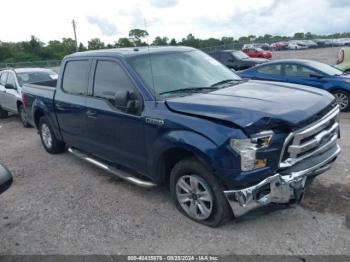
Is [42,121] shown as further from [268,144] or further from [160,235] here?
[268,144]

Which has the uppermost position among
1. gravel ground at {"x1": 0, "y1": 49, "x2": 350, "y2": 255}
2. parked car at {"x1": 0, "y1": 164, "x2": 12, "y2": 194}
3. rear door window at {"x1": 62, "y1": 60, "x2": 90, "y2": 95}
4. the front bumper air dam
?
rear door window at {"x1": 62, "y1": 60, "x2": 90, "y2": 95}

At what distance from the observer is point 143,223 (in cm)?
407

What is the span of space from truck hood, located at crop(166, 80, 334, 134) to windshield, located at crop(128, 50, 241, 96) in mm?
325

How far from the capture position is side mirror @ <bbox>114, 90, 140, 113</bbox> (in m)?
4.14

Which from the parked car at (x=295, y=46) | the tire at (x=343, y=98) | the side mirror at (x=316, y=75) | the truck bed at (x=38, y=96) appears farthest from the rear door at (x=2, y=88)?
the parked car at (x=295, y=46)

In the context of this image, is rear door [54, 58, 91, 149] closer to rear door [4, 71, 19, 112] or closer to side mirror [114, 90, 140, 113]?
side mirror [114, 90, 140, 113]

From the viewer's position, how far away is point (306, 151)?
3.61m

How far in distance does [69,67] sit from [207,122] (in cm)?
330

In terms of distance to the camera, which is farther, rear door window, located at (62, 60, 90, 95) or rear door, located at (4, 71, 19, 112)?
rear door, located at (4, 71, 19, 112)

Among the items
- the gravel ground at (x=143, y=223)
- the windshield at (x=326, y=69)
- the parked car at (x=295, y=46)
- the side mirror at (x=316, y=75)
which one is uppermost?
the windshield at (x=326, y=69)

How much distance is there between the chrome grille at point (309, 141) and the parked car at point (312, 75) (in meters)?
5.56

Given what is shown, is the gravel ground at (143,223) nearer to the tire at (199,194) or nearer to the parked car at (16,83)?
the tire at (199,194)

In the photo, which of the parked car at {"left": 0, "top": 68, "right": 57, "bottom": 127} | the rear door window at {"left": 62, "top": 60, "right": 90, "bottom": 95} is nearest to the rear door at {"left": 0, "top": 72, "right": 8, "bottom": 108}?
the parked car at {"left": 0, "top": 68, "right": 57, "bottom": 127}

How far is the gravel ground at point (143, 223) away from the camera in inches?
139
